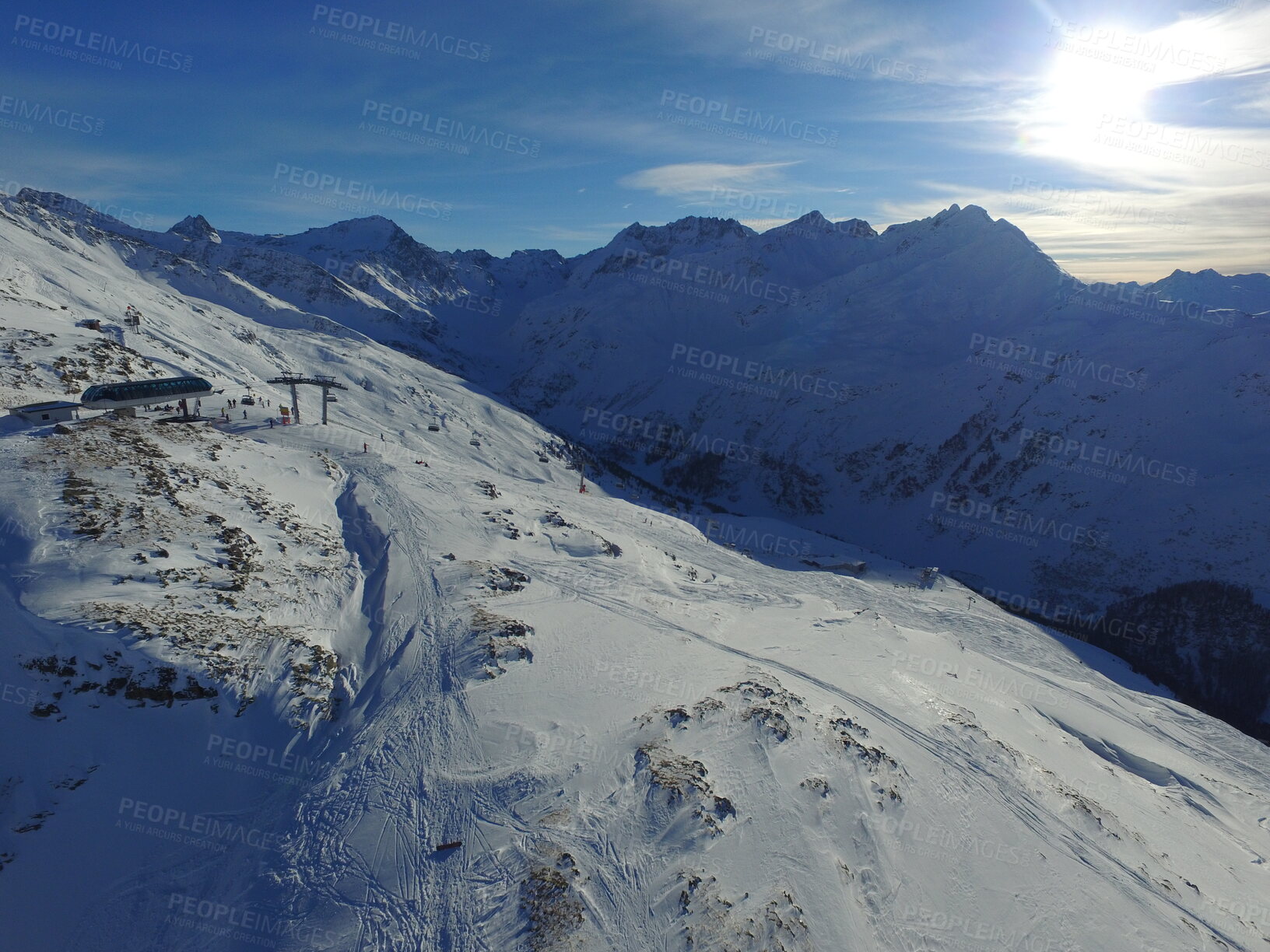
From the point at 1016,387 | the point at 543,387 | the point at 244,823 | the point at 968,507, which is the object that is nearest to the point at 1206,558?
the point at 968,507

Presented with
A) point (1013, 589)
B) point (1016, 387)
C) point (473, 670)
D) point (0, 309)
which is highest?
point (1016, 387)

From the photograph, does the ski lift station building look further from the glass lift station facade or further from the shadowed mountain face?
the shadowed mountain face

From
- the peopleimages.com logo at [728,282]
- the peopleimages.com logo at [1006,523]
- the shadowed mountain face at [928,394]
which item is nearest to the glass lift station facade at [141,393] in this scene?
the shadowed mountain face at [928,394]

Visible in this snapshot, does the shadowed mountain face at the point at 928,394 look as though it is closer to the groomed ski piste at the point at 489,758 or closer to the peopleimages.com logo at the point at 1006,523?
the peopleimages.com logo at the point at 1006,523

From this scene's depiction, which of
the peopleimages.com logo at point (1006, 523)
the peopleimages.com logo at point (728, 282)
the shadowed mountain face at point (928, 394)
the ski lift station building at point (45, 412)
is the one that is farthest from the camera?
the peopleimages.com logo at point (728, 282)

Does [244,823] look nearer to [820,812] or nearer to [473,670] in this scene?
[473,670]

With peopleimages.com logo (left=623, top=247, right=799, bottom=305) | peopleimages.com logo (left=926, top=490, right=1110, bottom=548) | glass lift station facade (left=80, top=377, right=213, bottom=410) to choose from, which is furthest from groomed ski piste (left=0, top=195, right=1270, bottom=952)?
peopleimages.com logo (left=623, top=247, right=799, bottom=305)
